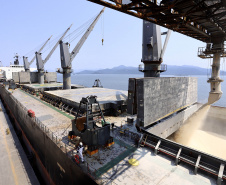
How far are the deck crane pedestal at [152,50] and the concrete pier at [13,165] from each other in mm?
Answer: 22784

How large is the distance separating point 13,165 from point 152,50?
2652 cm

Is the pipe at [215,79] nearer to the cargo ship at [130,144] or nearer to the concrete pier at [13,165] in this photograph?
the cargo ship at [130,144]

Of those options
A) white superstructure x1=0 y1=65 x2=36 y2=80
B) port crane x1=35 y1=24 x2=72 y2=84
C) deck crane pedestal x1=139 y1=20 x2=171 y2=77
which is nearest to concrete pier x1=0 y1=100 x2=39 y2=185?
deck crane pedestal x1=139 y1=20 x2=171 y2=77

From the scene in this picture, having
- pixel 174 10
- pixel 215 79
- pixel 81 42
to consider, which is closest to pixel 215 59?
pixel 215 79

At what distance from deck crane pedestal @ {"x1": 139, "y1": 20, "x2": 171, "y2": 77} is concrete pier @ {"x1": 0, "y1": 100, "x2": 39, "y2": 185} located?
2278 centimetres

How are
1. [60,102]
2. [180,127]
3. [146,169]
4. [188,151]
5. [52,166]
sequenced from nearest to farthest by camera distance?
[146,169]
[188,151]
[52,166]
[180,127]
[60,102]

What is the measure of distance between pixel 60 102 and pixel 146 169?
2099 centimetres

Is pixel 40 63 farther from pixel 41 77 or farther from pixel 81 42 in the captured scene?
pixel 81 42

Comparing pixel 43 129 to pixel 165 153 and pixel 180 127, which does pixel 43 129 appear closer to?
pixel 165 153

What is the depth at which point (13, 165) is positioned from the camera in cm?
1894

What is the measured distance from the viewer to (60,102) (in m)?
26.8

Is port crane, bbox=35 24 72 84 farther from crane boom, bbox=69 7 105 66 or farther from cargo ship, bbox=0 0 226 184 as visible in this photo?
cargo ship, bbox=0 0 226 184

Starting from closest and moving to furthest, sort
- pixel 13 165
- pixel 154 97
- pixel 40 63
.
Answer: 1. pixel 154 97
2. pixel 13 165
3. pixel 40 63

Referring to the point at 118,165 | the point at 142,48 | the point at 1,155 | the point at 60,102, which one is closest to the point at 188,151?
the point at 118,165
